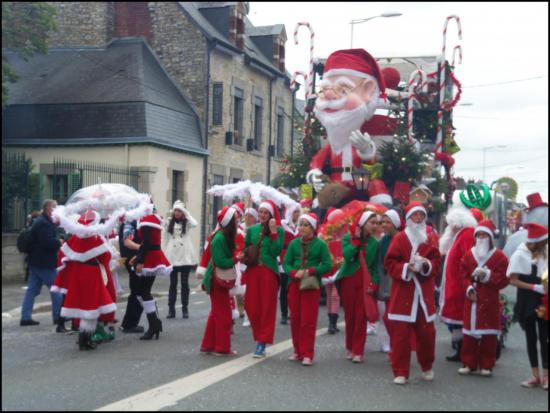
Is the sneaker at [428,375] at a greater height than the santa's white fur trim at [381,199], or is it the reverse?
the santa's white fur trim at [381,199]

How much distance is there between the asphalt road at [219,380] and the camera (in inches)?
255

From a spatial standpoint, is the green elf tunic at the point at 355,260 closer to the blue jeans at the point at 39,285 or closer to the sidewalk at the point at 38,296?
the sidewalk at the point at 38,296

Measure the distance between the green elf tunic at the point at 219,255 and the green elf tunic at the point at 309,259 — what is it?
25.3 inches

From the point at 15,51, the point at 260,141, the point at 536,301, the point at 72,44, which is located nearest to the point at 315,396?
the point at 536,301

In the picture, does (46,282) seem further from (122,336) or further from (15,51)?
(15,51)

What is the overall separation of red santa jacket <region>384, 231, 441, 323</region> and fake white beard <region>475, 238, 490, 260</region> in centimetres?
57

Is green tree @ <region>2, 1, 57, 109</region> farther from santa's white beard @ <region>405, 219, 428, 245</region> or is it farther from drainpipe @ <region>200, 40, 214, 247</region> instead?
drainpipe @ <region>200, 40, 214, 247</region>

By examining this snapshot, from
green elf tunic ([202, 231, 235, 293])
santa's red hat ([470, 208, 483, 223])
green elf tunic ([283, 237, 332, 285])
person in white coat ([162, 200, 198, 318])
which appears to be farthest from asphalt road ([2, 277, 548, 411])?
person in white coat ([162, 200, 198, 318])

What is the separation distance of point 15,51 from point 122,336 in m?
6.80

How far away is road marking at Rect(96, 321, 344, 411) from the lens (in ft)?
21.5

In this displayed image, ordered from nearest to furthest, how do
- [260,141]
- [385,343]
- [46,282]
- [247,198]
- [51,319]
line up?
[385,343] → [46,282] → [51,319] → [247,198] → [260,141]

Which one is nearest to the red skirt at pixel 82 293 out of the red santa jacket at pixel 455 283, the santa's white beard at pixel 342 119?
the red santa jacket at pixel 455 283

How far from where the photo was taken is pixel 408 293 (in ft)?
26.1

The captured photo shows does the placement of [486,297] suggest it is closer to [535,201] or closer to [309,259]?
[535,201]
